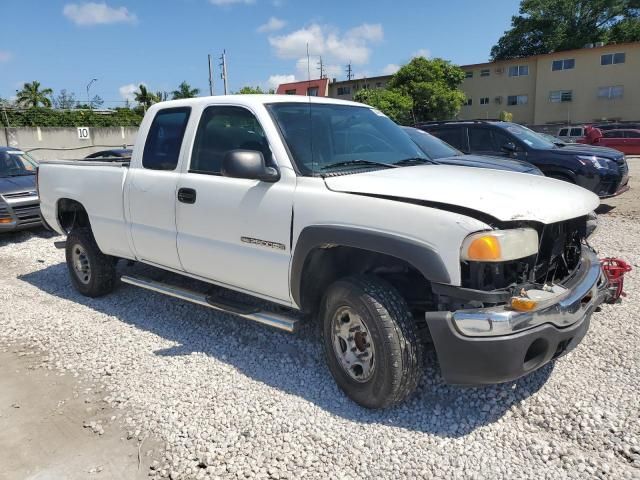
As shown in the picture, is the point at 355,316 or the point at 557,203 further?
the point at 355,316

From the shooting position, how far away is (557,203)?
290 cm

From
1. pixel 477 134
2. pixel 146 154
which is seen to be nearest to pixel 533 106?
pixel 477 134

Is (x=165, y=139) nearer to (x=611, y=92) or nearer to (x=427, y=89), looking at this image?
(x=427, y=89)

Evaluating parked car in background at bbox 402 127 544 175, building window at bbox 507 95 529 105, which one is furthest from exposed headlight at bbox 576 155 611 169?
building window at bbox 507 95 529 105

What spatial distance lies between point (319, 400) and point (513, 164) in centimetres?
539

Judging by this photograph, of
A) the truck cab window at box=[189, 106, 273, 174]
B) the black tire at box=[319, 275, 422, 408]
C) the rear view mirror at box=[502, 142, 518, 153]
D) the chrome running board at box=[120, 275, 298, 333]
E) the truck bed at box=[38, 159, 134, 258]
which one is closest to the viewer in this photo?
the black tire at box=[319, 275, 422, 408]

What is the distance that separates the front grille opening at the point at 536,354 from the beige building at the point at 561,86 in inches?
1753

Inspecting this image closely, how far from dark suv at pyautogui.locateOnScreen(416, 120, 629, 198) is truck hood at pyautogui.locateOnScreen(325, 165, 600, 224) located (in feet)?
19.2

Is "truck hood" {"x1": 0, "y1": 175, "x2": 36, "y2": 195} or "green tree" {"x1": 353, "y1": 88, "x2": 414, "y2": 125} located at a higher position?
"green tree" {"x1": 353, "y1": 88, "x2": 414, "y2": 125}

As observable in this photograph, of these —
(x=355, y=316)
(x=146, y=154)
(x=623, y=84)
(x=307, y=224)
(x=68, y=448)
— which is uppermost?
(x=623, y=84)

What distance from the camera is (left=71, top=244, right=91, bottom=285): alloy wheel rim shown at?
5.42 metres

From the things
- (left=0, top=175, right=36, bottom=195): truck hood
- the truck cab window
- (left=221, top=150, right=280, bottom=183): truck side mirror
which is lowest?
(left=0, top=175, right=36, bottom=195): truck hood

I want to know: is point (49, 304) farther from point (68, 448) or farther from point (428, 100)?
point (428, 100)

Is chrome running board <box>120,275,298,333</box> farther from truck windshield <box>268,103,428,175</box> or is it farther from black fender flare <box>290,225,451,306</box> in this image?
truck windshield <box>268,103,428,175</box>
